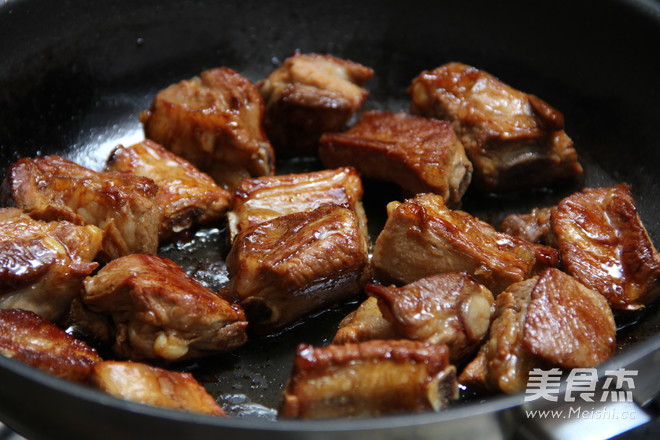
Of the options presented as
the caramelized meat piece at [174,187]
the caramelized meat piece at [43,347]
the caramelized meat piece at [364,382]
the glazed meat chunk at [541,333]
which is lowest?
the caramelized meat piece at [43,347]

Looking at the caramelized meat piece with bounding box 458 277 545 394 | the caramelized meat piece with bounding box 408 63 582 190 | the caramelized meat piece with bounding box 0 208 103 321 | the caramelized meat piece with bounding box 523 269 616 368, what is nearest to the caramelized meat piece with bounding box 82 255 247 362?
the caramelized meat piece with bounding box 0 208 103 321

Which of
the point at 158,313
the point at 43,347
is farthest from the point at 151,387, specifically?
the point at 43,347

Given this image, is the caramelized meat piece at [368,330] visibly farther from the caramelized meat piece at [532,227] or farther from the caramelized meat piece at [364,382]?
the caramelized meat piece at [532,227]

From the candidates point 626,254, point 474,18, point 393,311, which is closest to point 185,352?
point 393,311

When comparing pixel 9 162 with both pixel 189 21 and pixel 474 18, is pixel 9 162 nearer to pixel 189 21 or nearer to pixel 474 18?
pixel 189 21

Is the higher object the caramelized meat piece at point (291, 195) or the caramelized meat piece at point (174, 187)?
the caramelized meat piece at point (291, 195)

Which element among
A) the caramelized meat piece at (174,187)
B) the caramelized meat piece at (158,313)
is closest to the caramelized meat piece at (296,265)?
the caramelized meat piece at (158,313)

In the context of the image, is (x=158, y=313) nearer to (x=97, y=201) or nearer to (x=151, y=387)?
(x=151, y=387)

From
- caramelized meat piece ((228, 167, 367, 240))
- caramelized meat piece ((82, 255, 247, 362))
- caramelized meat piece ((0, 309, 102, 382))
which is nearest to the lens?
caramelized meat piece ((0, 309, 102, 382))

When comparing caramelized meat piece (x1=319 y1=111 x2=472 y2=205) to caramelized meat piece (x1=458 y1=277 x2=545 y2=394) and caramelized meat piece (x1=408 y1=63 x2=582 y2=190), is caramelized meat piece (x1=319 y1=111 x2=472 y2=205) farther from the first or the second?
caramelized meat piece (x1=458 y1=277 x2=545 y2=394)
